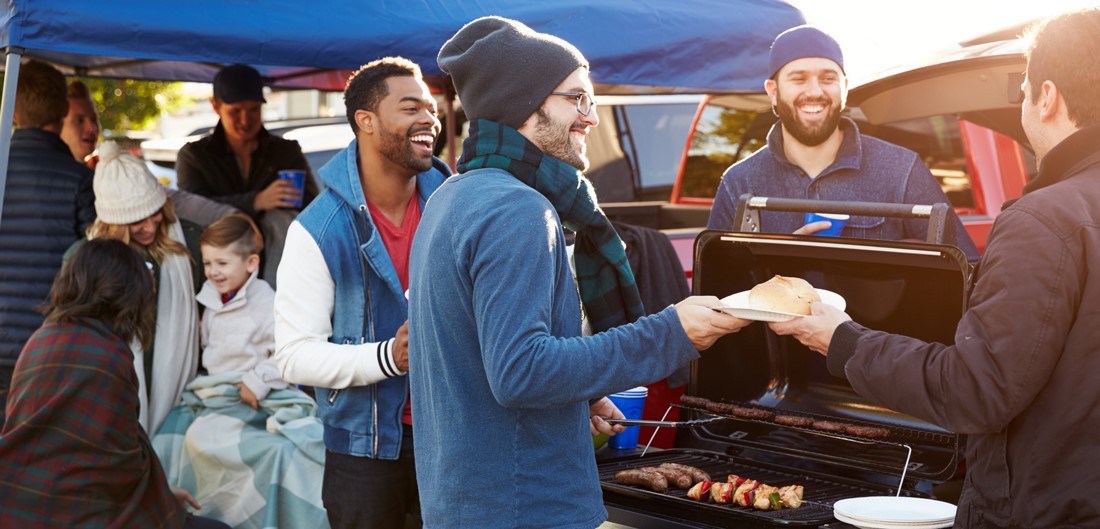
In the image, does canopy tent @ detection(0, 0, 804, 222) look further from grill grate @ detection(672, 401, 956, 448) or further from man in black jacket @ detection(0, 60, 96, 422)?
grill grate @ detection(672, 401, 956, 448)

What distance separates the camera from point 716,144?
7.64 meters

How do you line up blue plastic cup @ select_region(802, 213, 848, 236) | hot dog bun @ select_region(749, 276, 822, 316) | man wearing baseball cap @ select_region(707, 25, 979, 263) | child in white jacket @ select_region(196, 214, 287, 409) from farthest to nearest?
1. child in white jacket @ select_region(196, 214, 287, 409)
2. man wearing baseball cap @ select_region(707, 25, 979, 263)
3. blue plastic cup @ select_region(802, 213, 848, 236)
4. hot dog bun @ select_region(749, 276, 822, 316)

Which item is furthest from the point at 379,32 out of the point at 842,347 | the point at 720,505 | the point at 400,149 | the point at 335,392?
the point at 842,347

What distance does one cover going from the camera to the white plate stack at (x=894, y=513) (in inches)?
103

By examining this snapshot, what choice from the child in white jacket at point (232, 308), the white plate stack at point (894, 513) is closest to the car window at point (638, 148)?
the child in white jacket at point (232, 308)

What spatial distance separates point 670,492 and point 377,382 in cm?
94

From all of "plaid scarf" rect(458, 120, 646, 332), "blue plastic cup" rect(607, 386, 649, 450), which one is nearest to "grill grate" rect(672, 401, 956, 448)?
"blue plastic cup" rect(607, 386, 649, 450)

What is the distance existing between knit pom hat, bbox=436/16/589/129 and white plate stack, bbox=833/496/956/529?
1161mm

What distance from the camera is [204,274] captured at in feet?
17.1

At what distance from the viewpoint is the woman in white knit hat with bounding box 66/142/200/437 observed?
4852 mm

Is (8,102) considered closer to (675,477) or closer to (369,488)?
(369,488)

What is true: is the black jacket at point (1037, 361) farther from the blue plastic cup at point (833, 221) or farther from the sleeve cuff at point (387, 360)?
the sleeve cuff at point (387, 360)

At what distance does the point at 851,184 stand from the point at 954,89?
75 cm

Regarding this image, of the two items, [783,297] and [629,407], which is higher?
[783,297]
